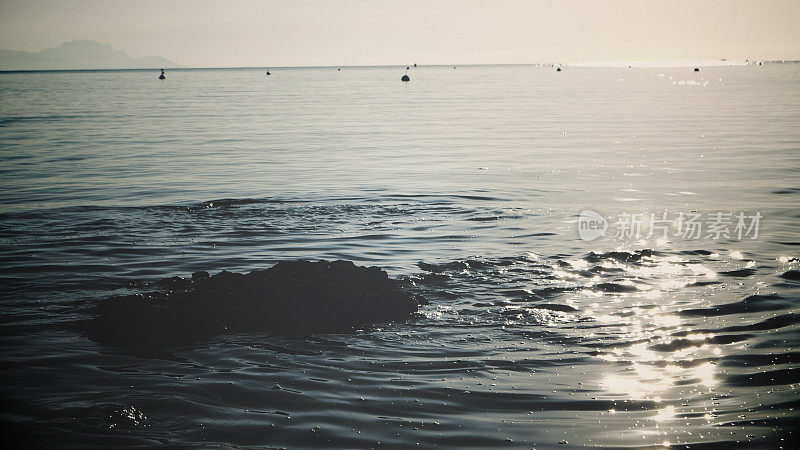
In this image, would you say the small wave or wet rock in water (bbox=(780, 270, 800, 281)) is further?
wet rock in water (bbox=(780, 270, 800, 281))

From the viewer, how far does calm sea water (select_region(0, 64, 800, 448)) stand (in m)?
7.28

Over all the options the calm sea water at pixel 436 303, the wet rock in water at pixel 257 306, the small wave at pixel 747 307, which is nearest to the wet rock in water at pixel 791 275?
the calm sea water at pixel 436 303

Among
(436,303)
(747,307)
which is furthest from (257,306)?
(747,307)

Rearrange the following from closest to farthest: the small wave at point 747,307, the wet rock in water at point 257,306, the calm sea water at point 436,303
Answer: the calm sea water at point 436,303, the wet rock in water at point 257,306, the small wave at point 747,307

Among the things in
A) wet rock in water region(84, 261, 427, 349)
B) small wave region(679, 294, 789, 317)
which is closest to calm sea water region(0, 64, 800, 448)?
small wave region(679, 294, 789, 317)

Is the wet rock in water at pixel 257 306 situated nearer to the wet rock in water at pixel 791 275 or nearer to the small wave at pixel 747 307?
the small wave at pixel 747 307

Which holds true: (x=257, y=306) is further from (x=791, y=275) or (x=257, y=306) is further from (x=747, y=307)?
(x=791, y=275)

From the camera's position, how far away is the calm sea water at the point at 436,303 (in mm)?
7277

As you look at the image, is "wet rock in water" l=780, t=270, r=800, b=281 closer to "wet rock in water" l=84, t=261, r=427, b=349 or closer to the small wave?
the small wave

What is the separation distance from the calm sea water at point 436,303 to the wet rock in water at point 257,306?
16.6 inches

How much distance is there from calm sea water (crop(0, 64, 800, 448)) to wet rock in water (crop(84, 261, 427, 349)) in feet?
1.39

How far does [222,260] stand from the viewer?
14258 mm

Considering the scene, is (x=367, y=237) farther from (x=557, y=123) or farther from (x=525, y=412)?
(x=557, y=123)

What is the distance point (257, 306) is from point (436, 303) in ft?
9.47
